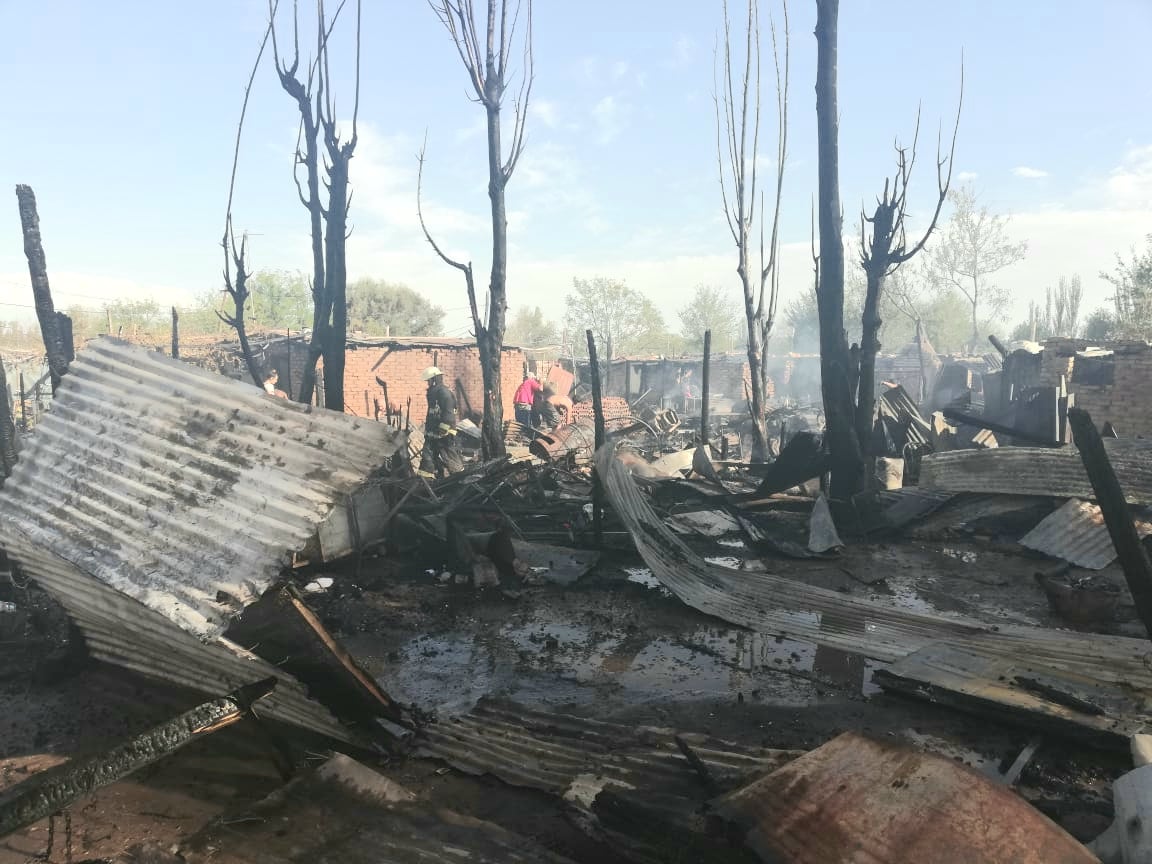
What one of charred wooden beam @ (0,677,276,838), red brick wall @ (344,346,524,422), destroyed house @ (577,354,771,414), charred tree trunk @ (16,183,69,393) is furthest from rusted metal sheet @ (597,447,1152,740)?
destroyed house @ (577,354,771,414)

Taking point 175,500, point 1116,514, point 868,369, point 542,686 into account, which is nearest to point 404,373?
Result: point 868,369

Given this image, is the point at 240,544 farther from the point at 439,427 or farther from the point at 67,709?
the point at 439,427

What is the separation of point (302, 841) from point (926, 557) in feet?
20.6

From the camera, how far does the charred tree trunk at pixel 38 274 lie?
5715mm

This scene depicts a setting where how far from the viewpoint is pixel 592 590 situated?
5887 mm

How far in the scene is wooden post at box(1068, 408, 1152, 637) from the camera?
8.81ft

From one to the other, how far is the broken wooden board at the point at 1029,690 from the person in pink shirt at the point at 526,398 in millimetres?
13010

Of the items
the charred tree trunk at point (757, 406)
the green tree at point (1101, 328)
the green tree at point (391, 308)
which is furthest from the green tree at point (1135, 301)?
the green tree at point (391, 308)

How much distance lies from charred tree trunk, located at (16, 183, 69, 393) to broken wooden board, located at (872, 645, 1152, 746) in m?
6.78

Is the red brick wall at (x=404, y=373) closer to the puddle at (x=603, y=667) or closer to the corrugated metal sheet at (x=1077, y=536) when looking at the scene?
the puddle at (x=603, y=667)

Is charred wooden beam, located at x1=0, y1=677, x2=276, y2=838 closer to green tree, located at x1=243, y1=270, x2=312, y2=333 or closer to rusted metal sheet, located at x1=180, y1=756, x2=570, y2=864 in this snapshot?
rusted metal sheet, located at x1=180, y1=756, x2=570, y2=864

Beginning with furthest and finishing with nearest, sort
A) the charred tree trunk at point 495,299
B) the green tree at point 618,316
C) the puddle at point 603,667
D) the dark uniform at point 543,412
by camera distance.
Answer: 1. the green tree at point 618,316
2. the dark uniform at point 543,412
3. the charred tree trunk at point 495,299
4. the puddle at point 603,667

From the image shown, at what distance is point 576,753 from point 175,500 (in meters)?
1.97

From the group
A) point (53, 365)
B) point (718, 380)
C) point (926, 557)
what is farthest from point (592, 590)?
point (718, 380)
